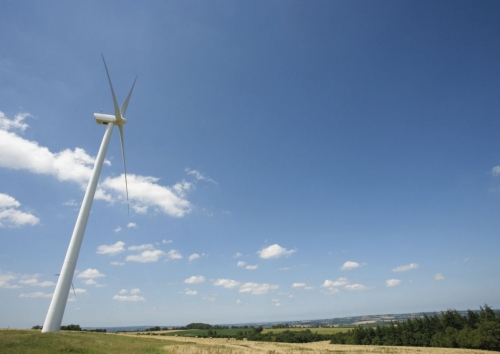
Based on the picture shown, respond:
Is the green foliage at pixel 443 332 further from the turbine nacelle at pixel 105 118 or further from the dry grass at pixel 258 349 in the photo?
the turbine nacelle at pixel 105 118

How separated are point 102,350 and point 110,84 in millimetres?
42298

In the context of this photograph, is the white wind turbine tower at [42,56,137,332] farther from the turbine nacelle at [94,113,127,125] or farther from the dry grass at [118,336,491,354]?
the dry grass at [118,336,491,354]

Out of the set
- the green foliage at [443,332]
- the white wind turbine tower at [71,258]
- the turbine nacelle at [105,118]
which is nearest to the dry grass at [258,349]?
the white wind turbine tower at [71,258]

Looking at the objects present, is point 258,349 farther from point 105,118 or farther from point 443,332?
point 443,332

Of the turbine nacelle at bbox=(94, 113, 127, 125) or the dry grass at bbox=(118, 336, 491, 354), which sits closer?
the dry grass at bbox=(118, 336, 491, 354)

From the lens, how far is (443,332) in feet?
274

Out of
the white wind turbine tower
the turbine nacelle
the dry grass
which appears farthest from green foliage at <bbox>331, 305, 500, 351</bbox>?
the turbine nacelle

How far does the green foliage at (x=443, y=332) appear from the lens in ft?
226

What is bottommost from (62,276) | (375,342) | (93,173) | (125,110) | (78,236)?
(375,342)

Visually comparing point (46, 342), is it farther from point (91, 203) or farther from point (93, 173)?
point (93, 173)

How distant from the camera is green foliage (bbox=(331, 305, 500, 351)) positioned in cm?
6881

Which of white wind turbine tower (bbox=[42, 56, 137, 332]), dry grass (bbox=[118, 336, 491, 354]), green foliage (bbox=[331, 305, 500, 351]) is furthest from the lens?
green foliage (bbox=[331, 305, 500, 351])

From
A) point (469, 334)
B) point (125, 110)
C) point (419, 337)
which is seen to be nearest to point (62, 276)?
point (125, 110)

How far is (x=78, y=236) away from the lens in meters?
37.3
